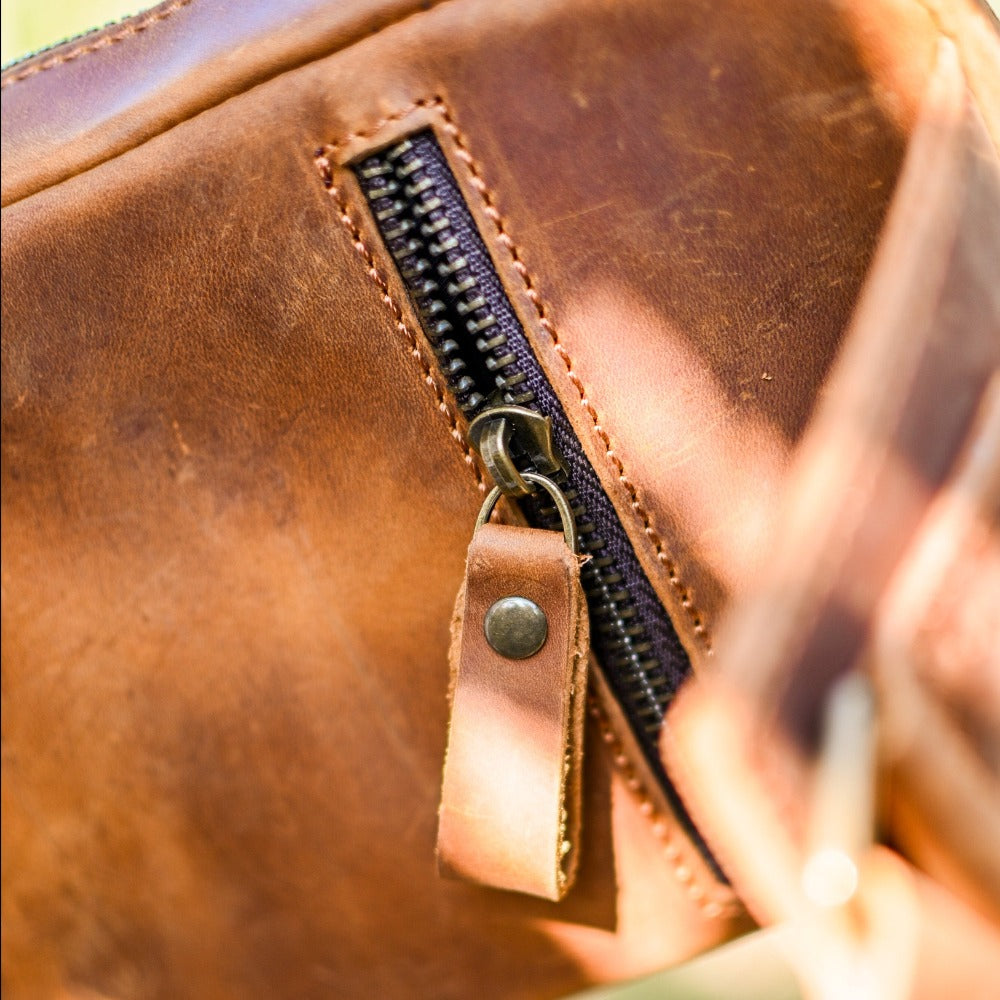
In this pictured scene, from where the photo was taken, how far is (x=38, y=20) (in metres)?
1.06

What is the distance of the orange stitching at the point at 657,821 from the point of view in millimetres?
619

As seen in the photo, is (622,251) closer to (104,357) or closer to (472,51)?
(472,51)

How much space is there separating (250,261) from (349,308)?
0.07 m

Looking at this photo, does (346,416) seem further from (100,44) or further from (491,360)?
(100,44)

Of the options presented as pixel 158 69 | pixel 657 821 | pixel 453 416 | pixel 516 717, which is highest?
pixel 158 69

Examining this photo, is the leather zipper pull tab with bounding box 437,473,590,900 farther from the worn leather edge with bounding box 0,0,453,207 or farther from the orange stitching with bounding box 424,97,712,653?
the worn leather edge with bounding box 0,0,453,207

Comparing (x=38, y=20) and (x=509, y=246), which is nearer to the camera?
(x=509, y=246)

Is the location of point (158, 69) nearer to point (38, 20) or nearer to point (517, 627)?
point (517, 627)

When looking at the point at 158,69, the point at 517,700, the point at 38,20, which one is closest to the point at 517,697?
the point at 517,700

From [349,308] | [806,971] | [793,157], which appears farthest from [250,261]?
[806,971]

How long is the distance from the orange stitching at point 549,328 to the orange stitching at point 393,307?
4 cm

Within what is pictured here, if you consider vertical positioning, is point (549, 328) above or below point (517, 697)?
above

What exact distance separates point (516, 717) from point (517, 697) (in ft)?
0.04

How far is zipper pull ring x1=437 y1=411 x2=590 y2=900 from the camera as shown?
56cm
